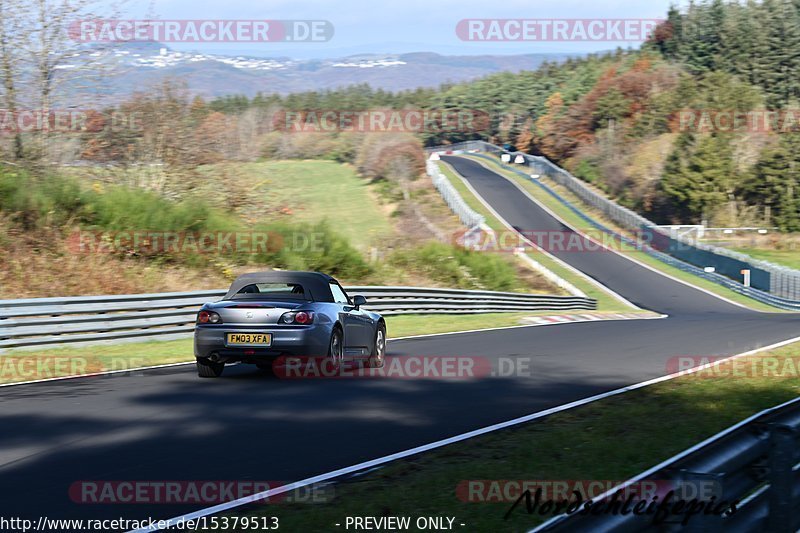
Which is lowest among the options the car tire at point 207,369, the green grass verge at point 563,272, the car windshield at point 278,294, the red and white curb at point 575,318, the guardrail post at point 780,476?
the green grass verge at point 563,272

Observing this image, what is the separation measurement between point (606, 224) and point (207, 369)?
5267cm

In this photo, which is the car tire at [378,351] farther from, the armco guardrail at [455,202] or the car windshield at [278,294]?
the armco guardrail at [455,202]

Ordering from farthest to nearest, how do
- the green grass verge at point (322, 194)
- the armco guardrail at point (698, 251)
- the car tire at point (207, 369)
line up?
the armco guardrail at point (698, 251) → the green grass verge at point (322, 194) → the car tire at point (207, 369)

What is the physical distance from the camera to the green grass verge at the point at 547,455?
222 inches

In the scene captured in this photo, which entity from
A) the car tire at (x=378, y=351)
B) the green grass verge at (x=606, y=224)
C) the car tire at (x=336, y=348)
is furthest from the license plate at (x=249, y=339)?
the green grass verge at (x=606, y=224)

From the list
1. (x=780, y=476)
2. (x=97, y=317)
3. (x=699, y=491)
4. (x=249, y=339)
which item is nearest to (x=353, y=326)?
(x=249, y=339)

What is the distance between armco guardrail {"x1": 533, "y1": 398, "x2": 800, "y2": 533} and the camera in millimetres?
3607

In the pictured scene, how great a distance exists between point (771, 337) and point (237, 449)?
16052mm

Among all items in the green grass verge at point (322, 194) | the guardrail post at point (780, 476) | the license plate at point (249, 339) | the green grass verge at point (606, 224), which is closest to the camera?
the guardrail post at point (780, 476)

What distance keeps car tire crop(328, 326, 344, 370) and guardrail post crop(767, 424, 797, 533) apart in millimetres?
8173

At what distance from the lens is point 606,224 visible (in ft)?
204

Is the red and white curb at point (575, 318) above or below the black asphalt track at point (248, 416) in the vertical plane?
below

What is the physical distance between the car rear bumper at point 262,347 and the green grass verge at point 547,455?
3599 mm

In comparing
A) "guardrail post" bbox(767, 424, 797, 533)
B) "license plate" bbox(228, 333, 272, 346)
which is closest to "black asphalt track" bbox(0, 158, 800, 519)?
"license plate" bbox(228, 333, 272, 346)
